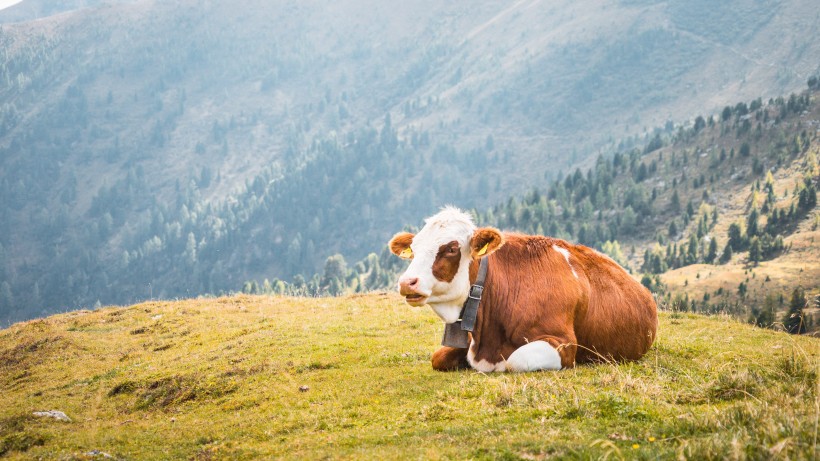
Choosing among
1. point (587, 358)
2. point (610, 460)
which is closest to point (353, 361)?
point (587, 358)

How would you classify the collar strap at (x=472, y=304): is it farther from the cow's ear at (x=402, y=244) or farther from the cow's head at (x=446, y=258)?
the cow's ear at (x=402, y=244)

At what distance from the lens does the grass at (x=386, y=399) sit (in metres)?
7.13

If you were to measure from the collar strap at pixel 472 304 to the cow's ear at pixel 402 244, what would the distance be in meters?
1.47

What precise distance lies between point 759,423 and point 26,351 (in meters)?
22.1

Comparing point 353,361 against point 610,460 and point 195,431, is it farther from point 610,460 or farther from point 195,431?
point 610,460

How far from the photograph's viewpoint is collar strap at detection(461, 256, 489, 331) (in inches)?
460

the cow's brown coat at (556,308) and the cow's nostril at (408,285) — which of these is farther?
the cow's brown coat at (556,308)

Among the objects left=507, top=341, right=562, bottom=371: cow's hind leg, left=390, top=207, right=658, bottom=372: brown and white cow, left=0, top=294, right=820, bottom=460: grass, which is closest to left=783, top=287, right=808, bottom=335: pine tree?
left=0, top=294, right=820, bottom=460: grass

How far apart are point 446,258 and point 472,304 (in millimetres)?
955

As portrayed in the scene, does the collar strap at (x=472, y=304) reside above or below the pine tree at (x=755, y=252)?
above

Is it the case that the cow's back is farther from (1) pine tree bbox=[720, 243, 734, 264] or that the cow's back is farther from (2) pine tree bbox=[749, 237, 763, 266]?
(1) pine tree bbox=[720, 243, 734, 264]

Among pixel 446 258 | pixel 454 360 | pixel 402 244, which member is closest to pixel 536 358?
pixel 454 360

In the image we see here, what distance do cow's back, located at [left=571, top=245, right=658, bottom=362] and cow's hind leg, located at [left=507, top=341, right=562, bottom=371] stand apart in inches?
35.8

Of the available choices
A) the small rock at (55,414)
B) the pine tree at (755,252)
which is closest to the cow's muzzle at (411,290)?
the small rock at (55,414)
